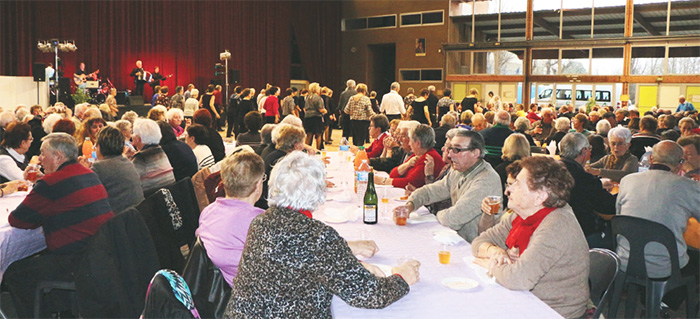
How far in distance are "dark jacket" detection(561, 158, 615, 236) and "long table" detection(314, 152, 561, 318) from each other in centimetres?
117

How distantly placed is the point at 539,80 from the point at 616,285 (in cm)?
1677

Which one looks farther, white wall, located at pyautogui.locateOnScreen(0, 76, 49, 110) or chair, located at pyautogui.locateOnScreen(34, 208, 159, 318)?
white wall, located at pyautogui.locateOnScreen(0, 76, 49, 110)

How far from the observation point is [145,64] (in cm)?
1883

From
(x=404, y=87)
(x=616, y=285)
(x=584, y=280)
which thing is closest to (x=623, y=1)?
(x=404, y=87)

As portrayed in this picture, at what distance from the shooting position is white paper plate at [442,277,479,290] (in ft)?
7.32

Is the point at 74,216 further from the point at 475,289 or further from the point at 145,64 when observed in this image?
the point at 145,64

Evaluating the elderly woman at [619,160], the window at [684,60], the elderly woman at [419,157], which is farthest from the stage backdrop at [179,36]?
the elderly woman at [619,160]

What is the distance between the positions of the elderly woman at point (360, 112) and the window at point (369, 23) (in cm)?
1029

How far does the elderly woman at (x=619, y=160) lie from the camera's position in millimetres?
5207

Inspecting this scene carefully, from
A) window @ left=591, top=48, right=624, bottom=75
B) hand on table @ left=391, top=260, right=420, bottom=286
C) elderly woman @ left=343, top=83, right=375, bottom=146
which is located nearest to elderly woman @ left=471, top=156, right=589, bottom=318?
hand on table @ left=391, top=260, right=420, bottom=286

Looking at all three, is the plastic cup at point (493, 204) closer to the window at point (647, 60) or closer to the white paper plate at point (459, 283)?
the white paper plate at point (459, 283)

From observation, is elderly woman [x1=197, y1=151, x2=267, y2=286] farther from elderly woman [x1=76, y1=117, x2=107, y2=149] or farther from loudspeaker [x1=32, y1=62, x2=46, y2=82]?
loudspeaker [x1=32, y1=62, x2=46, y2=82]

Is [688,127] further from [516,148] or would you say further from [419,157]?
[419,157]

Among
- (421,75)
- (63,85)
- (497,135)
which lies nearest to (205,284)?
(497,135)
